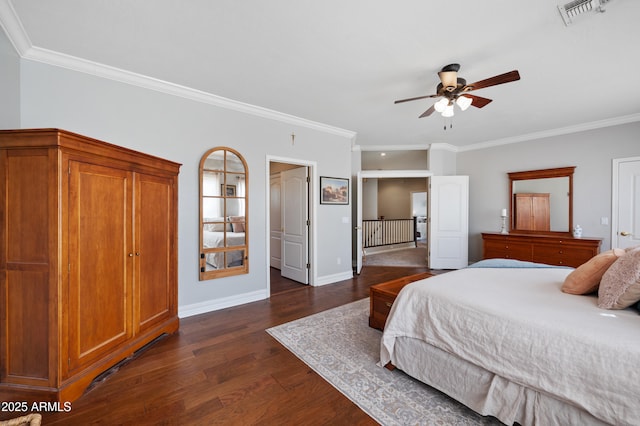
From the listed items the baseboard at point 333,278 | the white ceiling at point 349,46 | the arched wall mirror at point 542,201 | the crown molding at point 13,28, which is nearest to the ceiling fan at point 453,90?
the white ceiling at point 349,46

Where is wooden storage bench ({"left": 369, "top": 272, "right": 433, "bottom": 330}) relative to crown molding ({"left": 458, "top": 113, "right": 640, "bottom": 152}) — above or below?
below

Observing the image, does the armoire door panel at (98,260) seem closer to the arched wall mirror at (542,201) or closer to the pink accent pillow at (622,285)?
the pink accent pillow at (622,285)

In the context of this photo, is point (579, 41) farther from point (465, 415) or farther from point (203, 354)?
point (203, 354)

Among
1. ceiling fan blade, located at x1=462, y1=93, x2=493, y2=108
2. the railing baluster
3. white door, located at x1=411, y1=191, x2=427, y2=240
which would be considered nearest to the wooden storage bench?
ceiling fan blade, located at x1=462, y1=93, x2=493, y2=108

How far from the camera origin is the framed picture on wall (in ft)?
14.8

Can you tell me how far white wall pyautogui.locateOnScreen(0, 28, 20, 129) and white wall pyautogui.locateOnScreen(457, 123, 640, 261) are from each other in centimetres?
688

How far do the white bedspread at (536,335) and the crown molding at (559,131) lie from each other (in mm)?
3801

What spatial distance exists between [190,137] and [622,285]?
12.8 feet

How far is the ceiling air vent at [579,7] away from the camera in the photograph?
181 centimetres

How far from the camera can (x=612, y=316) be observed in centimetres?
145

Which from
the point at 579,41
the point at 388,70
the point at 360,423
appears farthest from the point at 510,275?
the point at 388,70

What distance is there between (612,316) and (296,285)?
3684 millimetres

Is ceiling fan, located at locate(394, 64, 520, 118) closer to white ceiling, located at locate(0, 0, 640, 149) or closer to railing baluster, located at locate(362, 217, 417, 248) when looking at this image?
white ceiling, located at locate(0, 0, 640, 149)

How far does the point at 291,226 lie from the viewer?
4.80 metres
